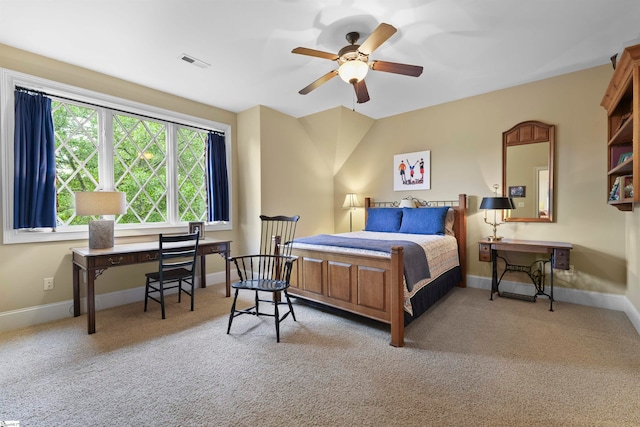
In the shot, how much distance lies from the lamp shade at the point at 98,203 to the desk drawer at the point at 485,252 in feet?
13.8

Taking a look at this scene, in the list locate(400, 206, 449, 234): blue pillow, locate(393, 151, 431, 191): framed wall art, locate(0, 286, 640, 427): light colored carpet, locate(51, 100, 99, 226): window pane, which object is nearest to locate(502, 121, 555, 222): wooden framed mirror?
locate(400, 206, 449, 234): blue pillow

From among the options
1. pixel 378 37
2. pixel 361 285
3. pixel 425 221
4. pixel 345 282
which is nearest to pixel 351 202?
→ pixel 425 221

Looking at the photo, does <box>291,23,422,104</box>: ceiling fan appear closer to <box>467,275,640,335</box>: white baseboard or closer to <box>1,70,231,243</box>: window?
<box>1,70,231,243</box>: window

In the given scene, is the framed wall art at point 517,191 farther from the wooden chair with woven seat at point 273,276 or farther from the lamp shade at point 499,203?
the wooden chair with woven seat at point 273,276

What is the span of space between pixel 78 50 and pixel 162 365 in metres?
3.01

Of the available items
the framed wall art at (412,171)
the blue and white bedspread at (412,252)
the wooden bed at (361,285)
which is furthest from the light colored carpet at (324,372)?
the framed wall art at (412,171)

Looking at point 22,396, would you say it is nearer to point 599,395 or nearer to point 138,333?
point 138,333

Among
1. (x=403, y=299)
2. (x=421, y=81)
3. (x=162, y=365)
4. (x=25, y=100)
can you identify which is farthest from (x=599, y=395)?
(x=25, y=100)

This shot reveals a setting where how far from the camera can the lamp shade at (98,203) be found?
109 inches

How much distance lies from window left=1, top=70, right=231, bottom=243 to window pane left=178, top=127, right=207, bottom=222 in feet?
0.04

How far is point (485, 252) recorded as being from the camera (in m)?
3.66

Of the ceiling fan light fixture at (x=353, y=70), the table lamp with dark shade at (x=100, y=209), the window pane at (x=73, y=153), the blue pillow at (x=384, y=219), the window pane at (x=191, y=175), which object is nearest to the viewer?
the ceiling fan light fixture at (x=353, y=70)

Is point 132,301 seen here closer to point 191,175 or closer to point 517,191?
point 191,175

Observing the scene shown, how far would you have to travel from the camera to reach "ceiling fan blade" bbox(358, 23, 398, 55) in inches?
76.9
